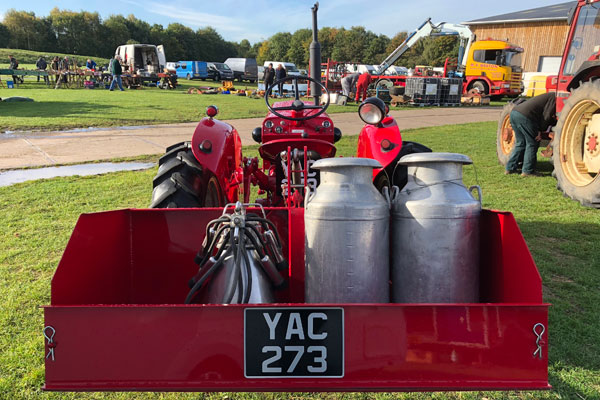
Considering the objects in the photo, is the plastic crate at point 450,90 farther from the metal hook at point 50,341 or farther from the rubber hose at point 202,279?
the metal hook at point 50,341

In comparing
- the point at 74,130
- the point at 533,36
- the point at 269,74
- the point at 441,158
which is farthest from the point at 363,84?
the point at 533,36

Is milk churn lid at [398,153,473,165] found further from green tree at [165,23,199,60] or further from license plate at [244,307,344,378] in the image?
green tree at [165,23,199,60]

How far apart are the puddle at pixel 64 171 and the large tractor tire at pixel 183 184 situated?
4430 mm

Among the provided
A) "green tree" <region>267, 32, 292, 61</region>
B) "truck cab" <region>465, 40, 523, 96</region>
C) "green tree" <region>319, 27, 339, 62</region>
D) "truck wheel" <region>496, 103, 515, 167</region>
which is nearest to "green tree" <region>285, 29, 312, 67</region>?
"green tree" <region>267, 32, 292, 61</region>

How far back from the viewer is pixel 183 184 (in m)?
3.07

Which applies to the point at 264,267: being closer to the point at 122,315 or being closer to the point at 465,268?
the point at 122,315

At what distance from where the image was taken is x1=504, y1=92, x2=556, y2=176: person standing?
23.3 ft

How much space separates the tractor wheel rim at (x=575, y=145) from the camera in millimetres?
6066

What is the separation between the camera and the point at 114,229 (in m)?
2.36

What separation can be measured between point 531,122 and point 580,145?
105 centimetres

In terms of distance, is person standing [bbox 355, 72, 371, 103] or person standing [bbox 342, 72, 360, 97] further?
person standing [bbox 342, 72, 360, 97]

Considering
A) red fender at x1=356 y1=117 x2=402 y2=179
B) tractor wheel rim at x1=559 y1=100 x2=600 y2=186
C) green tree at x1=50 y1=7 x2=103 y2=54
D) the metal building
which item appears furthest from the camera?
green tree at x1=50 y1=7 x2=103 y2=54

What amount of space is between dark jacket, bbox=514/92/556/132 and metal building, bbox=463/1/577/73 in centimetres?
3847

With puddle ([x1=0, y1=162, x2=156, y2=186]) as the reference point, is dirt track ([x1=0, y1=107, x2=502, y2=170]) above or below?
above
